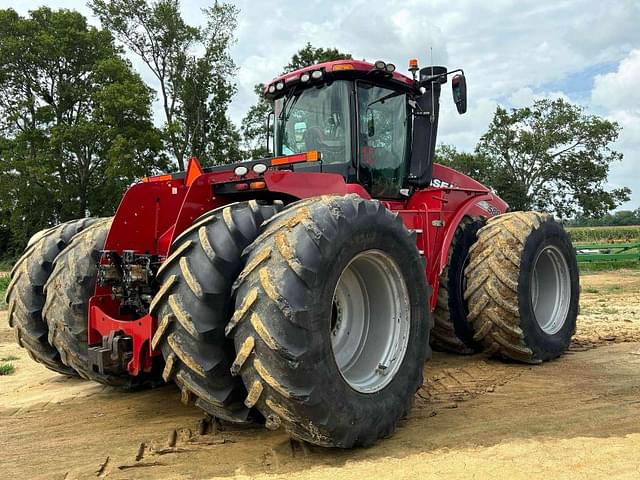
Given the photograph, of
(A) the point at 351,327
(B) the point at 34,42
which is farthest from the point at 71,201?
(A) the point at 351,327

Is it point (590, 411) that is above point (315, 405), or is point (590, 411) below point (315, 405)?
below

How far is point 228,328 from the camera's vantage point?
3.01 m

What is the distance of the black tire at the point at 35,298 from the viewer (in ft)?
15.0

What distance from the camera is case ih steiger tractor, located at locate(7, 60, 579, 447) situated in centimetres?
302

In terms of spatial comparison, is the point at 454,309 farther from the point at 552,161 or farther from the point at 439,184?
the point at 552,161

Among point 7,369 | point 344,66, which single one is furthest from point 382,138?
point 7,369

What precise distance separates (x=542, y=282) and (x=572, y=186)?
33.5 meters

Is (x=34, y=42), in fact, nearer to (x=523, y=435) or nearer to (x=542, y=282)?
(x=542, y=282)

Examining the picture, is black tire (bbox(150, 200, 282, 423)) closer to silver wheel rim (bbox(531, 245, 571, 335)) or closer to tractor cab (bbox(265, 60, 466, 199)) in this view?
tractor cab (bbox(265, 60, 466, 199))

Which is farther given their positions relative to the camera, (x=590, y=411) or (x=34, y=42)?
(x=34, y=42)

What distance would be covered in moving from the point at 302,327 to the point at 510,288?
119 inches

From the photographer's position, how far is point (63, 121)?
26.7 metres

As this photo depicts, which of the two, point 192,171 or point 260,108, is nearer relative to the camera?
point 192,171

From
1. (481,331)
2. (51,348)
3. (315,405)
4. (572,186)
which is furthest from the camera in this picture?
(572,186)
